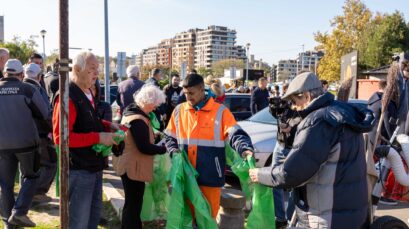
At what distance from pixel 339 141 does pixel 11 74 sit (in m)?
3.70

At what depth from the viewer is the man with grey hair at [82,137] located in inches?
129

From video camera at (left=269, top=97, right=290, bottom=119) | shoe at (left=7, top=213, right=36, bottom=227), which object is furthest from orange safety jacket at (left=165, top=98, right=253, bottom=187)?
shoe at (left=7, top=213, right=36, bottom=227)

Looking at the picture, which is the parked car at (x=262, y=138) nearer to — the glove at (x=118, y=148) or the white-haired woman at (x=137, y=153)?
the white-haired woman at (x=137, y=153)

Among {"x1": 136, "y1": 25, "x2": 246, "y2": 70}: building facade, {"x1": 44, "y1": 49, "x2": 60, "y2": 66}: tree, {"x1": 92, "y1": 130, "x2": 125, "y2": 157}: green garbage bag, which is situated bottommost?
{"x1": 92, "y1": 130, "x2": 125, "y2": 157}: green garbage bag

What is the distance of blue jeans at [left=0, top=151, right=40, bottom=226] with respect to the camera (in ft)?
15.2

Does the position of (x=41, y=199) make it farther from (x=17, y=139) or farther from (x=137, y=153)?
(x=137, y=153)

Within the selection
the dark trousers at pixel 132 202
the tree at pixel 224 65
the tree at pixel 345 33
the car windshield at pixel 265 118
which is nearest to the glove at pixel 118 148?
the dark trousers at pixel 132 202

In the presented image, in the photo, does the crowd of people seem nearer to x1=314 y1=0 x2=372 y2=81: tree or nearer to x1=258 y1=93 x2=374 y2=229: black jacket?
x1=258 y1=93 x2=374 y2=229: black jacket

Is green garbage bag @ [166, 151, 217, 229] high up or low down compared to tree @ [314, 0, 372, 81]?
down

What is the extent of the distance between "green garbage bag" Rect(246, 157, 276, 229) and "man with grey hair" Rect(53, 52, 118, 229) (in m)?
1.36

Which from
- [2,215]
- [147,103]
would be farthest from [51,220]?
[147,103]

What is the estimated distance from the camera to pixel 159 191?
5023mm

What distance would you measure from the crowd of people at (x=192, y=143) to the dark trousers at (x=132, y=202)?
0.01 m

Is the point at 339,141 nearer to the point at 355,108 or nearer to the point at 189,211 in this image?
the point at 355,108
